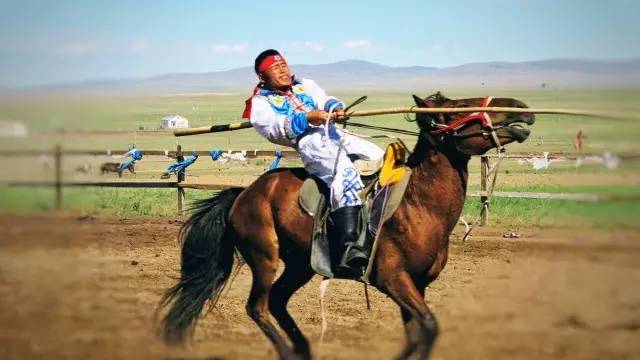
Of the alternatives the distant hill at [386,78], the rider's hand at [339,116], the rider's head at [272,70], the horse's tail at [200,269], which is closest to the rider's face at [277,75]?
the rider's head at [272,70]

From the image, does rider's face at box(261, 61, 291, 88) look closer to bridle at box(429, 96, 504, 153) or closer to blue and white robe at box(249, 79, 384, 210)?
blue and white robe at box(249, 79, 384, 210)

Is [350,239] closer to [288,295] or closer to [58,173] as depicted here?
[288,295]

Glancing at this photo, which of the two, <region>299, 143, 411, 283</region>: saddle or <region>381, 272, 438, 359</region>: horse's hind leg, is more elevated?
<region>299, 143, 411, 283</region>: saddle

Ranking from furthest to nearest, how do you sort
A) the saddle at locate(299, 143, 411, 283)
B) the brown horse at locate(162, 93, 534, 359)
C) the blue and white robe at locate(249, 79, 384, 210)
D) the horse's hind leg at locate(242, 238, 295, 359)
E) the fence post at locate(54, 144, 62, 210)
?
1. the fence post at locate(54, 144, 62, 210)
2. the horse's hind leg at locate(242, 238, 295, 359)
3. the blue and white robe at locate(249, 79, 384, 210)
4. the saddle at locate(299, 143, 411, 283)
5. the brown horse at locate(162, 93, 534, 359)

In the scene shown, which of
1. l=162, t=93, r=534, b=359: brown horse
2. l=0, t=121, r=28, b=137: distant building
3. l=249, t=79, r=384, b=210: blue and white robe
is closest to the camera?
l=162, t=93, r=534, b=359: brown horse

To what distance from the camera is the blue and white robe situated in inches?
248

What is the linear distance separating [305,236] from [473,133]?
60.5 inches

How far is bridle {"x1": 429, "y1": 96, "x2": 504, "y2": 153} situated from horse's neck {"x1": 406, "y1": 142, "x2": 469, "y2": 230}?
0.19 m

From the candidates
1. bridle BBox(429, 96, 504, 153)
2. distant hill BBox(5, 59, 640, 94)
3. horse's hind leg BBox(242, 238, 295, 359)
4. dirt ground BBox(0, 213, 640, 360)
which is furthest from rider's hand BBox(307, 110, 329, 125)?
distant hill BBox(5, 59, 640, 94)

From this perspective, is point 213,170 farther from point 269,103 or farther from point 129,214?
point 269,103

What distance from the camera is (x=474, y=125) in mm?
5898

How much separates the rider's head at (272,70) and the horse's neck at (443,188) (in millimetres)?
1343

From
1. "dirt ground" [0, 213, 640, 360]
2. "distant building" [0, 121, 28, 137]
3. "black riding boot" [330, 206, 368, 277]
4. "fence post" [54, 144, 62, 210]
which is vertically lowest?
"dirt ground" [0, 213, 640, 360]

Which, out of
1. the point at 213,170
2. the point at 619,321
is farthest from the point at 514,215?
the point at 213,170
